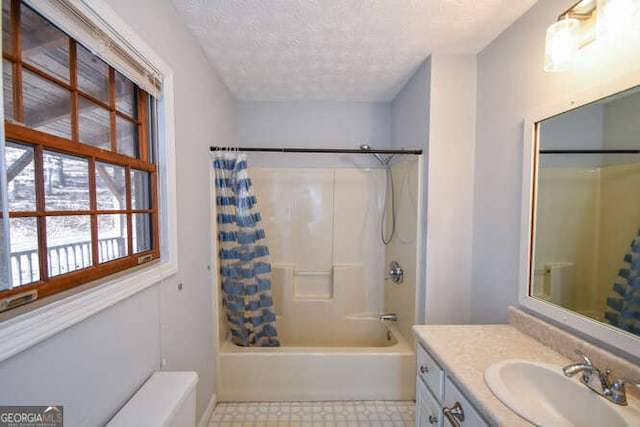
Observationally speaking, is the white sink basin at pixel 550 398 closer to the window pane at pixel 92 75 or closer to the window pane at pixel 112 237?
the window pane at pixel 112 237

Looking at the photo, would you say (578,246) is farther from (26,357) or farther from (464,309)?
(26,357)

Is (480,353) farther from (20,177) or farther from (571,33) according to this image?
(20,177)

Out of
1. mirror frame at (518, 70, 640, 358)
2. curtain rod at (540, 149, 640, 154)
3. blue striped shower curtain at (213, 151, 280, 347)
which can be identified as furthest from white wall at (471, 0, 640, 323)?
blue striped shower curtain at (213, 151, 280, 347)

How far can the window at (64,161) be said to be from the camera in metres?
0.65

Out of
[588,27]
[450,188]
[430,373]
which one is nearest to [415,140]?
[450,188]

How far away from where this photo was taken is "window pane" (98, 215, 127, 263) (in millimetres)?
927

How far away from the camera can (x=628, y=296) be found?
89 cm

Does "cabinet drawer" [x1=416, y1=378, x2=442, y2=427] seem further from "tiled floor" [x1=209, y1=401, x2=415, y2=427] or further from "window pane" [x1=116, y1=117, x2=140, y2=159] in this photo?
"window pane" [x1=116, y1=117, x2=140, y2=159]

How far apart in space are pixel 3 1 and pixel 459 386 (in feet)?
5.76

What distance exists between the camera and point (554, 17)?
115 cm

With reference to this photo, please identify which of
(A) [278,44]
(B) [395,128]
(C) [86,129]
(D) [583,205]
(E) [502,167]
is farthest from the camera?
(B) [395,128]

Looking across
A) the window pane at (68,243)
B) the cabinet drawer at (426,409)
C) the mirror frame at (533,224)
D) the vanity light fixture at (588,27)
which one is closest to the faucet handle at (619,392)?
the mirror frame at (533,224)

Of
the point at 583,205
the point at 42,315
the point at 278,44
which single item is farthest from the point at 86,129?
the point at 583,205

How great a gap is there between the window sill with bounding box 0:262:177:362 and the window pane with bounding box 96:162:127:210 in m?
0.28
